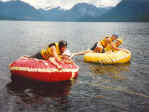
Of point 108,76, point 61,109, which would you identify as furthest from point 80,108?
point 108,76

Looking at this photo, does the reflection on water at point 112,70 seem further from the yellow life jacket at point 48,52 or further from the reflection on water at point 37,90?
the yellow life jacket at point 48,52

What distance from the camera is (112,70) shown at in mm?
11984

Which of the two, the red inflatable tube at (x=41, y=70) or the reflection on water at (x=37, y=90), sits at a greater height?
the red inflatable tube at (x=41, y=70)

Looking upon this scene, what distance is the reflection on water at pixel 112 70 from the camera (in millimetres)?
10827

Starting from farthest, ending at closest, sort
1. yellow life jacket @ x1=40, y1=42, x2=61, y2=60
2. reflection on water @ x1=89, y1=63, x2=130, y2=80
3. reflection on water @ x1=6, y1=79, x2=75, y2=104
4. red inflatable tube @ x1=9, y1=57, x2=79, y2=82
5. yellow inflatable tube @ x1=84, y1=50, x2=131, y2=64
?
yellow inflatable tube @ x1=84, y1=50, x2=131, y2=64 → reflection on water @ x1=89, y1=63, x2=130, y2=80 → yellow life jacket @ x1=40, y1=42, x2=61, y2=60 → red inflatable tube @ x1=9, y1=57, x2=79, y2=82 → reflection on water @ x1=6, y1=79, x2=75, y2=104

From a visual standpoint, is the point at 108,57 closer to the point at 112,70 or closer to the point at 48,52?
the point at 112,70

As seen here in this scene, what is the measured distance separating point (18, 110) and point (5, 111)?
15.8 inches

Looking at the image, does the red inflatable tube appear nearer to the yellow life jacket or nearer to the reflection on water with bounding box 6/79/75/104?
the reflection on water with bounding box 6/79/75/104

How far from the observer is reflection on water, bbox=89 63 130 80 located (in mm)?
10827

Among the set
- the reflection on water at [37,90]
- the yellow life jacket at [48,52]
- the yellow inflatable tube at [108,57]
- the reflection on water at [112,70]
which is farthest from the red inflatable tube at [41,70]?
the yellow inflatable tube at [108,57]

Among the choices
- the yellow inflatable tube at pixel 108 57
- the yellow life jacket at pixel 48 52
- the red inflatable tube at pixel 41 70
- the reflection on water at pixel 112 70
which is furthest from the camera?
the yellow inflatable tube at pixel 108 57

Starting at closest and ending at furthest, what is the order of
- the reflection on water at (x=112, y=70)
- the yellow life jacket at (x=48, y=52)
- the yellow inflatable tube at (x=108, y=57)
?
the yellow life jacket at (x=48, y=52), the reflection on water at (x=112, y=70), the yellow inflatable tube at (x=108, y=57)

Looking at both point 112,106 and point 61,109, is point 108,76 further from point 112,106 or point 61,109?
point 61,109

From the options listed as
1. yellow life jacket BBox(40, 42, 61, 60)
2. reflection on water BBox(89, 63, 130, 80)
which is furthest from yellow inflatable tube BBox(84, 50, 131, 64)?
yellow life jacket BBox(40, 42, 61, 60)
